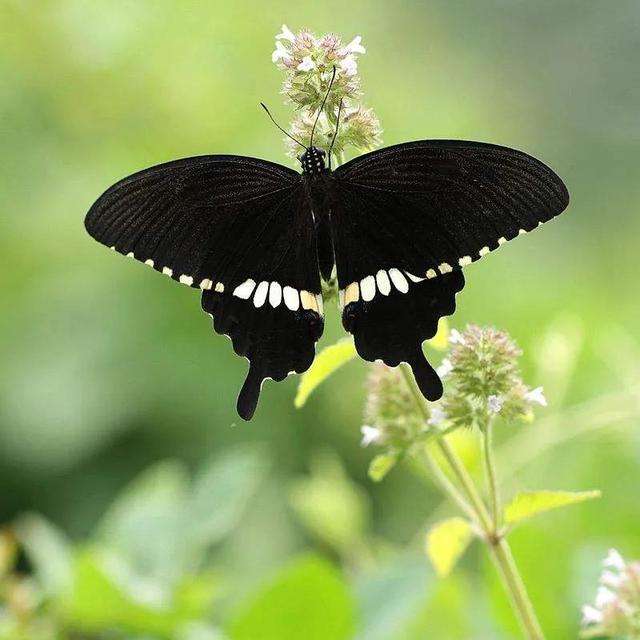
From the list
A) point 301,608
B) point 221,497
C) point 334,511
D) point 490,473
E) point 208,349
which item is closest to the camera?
point 490,473

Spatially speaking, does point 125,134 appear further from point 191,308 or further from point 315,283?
point 315,283

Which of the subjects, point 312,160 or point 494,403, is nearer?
point 494,403

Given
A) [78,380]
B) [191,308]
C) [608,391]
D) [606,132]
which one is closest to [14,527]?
[78,380]

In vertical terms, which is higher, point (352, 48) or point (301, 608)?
point (352, 48)

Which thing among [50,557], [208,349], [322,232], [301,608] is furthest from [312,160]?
[208,349]

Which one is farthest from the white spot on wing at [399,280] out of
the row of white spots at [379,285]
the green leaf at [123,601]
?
the green leaf at [123,601]

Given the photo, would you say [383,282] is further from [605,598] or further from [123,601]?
[123,601]
